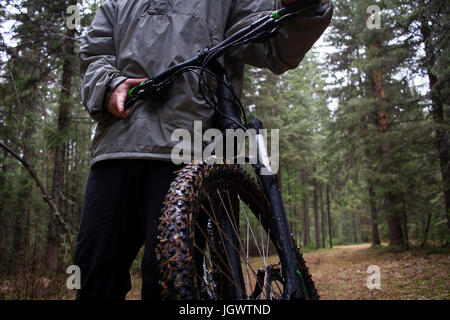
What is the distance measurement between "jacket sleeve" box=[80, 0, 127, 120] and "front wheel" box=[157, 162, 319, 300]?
0.70 m

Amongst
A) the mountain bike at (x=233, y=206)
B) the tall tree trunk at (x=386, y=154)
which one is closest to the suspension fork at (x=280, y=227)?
the mountain bike at (x=233, y=206)

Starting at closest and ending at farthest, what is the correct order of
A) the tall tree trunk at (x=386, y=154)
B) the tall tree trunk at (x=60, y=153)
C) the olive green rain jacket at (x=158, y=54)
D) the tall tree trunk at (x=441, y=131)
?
the olive green rain jacket at (x=158, y=54) → the tall tree trunk at (x=441, y=131) → the tall tree trunk at (x=60, y=153) → the tall tree trunk at (x=386, y=154)

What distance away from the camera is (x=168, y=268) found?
1.06 m

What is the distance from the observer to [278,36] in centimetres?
176

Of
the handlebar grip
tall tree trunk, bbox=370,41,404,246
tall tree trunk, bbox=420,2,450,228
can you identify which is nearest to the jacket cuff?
the handlebar grip

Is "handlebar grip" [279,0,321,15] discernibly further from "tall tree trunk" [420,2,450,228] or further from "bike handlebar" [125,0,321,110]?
"tall tree trunk" [420,2,450,228]

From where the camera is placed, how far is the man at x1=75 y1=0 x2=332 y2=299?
5.19 feet

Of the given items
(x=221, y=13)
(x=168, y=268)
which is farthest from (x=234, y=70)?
(x=168, y=268)

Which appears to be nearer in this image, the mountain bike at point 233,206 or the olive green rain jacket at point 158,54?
the mountain bike at point 233,206

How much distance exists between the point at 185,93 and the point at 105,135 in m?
0.51

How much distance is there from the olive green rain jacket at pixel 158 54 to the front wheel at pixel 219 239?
353 mm

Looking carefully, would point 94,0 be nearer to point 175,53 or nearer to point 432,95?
point 175,53

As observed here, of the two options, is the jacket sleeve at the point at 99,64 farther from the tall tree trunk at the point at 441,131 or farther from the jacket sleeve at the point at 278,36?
the tall tree trunk at the point at 441,131

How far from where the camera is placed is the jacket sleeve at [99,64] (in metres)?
1.67
